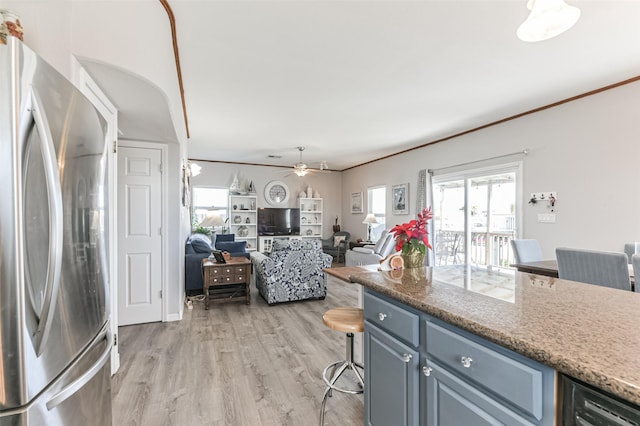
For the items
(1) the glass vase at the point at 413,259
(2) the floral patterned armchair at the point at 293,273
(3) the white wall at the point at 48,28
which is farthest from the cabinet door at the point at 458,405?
(2) the floral patterned armchair at the point at 293,273

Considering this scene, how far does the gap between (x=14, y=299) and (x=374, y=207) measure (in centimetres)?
763

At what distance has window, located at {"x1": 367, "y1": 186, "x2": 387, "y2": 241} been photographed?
25.3 ft

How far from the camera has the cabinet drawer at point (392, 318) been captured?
125 centimetres

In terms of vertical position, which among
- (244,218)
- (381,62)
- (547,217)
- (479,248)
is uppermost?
(381,62)

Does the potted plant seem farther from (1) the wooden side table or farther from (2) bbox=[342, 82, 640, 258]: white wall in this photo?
(2) bbox=[342, 82, 640, 258]: white wall

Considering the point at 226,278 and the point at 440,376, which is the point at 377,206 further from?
the point at 440,376

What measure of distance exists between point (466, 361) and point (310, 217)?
811 centimetres

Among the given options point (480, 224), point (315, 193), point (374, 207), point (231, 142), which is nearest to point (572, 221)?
point (480, 224)

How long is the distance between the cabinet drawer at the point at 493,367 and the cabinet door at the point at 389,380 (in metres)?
0.18

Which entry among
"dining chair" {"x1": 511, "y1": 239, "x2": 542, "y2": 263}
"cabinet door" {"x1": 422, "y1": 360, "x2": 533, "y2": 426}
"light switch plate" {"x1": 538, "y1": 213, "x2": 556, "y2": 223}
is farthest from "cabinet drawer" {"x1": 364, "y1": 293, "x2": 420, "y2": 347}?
"light switch plate" {"x1": 538, "y1": 213, "x2": 556, "y2": 223}

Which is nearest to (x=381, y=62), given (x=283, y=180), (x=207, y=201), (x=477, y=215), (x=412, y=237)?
(x=412, y=237)

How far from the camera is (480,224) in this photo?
5242 millimetres

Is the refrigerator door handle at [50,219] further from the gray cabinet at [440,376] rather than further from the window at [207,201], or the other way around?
the window at [207,201]

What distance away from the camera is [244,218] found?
8.19m
